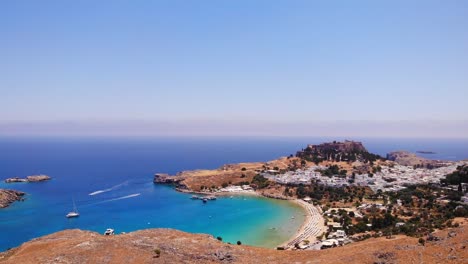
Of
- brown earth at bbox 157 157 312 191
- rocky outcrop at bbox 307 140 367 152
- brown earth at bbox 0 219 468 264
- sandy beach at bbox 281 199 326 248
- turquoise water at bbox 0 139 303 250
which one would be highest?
rocky outcrop at bbox 307 140 367 152

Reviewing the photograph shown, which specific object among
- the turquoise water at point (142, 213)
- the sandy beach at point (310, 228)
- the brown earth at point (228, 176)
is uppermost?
the brown earth at point (228, 176)

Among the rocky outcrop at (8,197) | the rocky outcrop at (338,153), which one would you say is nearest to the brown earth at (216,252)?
the rocky outcrop at (8,197)

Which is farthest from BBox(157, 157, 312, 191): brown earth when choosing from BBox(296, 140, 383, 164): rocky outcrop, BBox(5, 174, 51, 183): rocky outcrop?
BBox(5, 174, 51, 183): rocky outcrop

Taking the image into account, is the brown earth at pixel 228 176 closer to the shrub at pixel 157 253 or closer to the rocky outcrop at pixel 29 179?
the rocky outcrop at pixel 29 179

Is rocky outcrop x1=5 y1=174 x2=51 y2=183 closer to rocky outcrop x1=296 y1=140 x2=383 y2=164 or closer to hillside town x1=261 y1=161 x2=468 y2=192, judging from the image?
hillside town x1=261 y1=161 x2=468 y2=192

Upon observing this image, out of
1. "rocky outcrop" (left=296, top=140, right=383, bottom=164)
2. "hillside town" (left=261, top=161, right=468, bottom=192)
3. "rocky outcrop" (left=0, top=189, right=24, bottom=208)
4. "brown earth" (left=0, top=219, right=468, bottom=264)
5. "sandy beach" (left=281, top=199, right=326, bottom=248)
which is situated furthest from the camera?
"rocky outcrop" (left=296, top=140, right=383, bottom=164)

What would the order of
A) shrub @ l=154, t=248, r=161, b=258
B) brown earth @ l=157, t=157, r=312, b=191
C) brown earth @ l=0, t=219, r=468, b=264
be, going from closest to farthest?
brown earth @ l=0, t=219, r=468, b=264 < shrub @ l=154, t=248, r=161, b=258 < brown earth @ l=157, t=157, r=312, b=191
